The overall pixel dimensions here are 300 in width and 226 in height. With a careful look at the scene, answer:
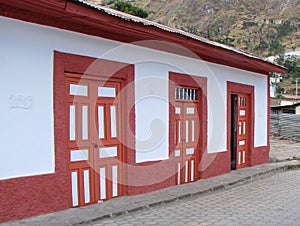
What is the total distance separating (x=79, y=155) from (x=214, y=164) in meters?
4.20

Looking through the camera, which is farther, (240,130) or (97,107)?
(240,130)

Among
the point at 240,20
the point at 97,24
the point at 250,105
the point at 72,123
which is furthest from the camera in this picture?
the point at 240,20

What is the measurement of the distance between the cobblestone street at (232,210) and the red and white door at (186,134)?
95 centimetres

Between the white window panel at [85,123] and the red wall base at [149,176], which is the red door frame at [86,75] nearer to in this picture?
the red wall base at [149,176]

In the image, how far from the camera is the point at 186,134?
8211 millimetres

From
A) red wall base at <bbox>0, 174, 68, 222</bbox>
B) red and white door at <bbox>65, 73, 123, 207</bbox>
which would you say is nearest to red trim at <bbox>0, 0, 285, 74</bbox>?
red and white door at <bbox>65, 73, 123, 207</bbox>

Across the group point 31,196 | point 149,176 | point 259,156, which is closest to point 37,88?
point 31,196

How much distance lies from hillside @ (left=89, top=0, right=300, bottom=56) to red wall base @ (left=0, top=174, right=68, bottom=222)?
221ft

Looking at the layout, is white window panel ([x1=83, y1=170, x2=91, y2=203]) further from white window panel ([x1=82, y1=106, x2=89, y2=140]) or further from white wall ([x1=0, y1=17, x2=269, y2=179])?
white wall ([x1=0, y1=17, x2=269, y2=179])

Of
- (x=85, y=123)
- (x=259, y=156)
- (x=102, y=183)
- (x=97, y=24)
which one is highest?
(x=97, y=24)

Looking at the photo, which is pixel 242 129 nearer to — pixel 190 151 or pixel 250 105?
pixel 250 105

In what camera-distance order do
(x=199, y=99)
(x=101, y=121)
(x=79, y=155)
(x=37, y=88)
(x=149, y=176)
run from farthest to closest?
(x=199, y=99) → (x=149, y=176) → (x=101, y=121) → (x=79, y=155) → (x=37, y=88)

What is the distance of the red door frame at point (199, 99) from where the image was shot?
7.55 meters

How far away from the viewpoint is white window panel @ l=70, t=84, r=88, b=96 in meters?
5.74
